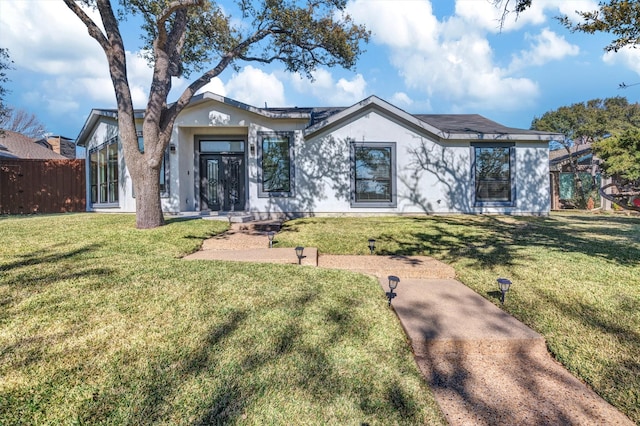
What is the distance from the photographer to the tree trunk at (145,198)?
21.5 ft

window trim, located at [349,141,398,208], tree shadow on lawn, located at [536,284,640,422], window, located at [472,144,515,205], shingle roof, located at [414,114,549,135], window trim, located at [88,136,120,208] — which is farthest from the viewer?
window trim, located at [88,136,120,208]

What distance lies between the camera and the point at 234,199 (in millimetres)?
10648

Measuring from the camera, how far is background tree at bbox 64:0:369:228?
657 cm

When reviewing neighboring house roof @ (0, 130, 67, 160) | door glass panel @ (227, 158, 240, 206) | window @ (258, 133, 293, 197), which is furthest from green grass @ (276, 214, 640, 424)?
neighboring house roof @ (0, 130, 67, 160)

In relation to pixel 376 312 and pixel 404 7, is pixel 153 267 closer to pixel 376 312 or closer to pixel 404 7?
pixel 376 312

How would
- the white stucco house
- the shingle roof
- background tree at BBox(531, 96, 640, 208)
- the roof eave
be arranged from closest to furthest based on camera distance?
the roof eave, the white stucco house, the shingle roof, background tree at BBox(531, 96, 640, 208)

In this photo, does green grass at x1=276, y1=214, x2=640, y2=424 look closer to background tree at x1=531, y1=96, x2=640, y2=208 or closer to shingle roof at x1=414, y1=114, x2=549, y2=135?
shingle roof at x1=414, y1=114, x2=549, y2=135

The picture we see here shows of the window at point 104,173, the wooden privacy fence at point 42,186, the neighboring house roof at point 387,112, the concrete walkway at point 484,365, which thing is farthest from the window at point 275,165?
the wooden privacy fence at point 42,186

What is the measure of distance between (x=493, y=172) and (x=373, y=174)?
4.10 m

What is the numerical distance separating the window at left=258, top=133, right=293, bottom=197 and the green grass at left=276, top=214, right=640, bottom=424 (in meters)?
1.88

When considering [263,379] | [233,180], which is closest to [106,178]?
[233,180]

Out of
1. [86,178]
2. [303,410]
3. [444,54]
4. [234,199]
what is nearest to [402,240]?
[303,410]

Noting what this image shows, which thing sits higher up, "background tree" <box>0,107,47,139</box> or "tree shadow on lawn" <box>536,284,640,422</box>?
"background tree" <box>0,107,47,139</box>

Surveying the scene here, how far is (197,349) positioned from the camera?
2266mm
